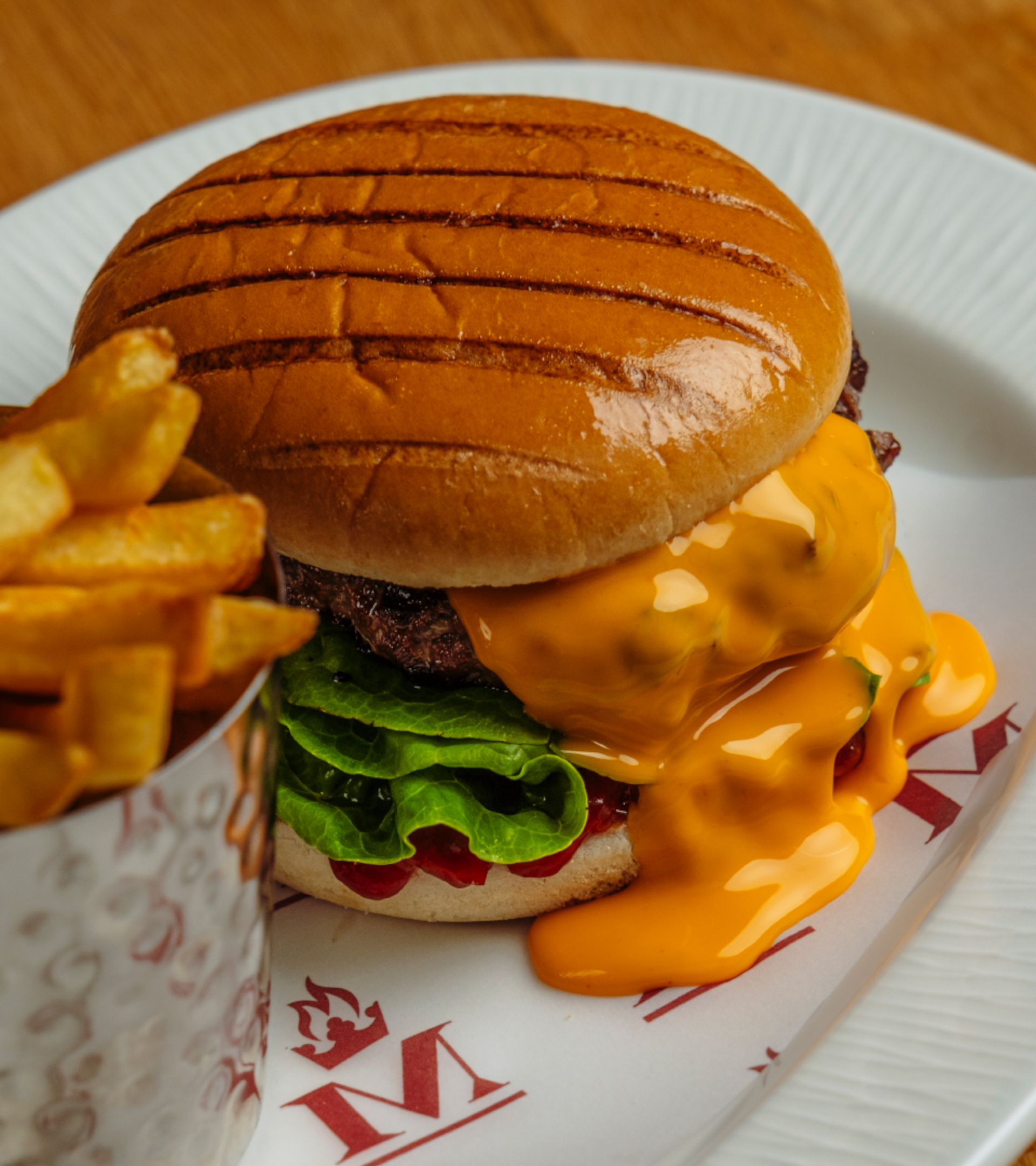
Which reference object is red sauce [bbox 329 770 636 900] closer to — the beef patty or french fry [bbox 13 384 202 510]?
the beef patty

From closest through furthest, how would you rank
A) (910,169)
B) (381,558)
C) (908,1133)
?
1. (908,1133)
2. (381,558)
3. (910,169)

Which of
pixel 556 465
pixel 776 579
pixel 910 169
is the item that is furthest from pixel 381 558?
pixel 910 169

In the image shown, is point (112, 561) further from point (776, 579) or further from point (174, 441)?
point (776, 579)

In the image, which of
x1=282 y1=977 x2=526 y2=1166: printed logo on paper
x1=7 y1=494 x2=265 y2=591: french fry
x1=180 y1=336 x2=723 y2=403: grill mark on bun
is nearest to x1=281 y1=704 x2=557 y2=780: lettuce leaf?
x1=282 y1=977 x2=526 y2=1166: printed logo on paper

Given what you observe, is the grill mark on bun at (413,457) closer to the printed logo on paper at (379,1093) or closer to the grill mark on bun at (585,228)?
the grill mark on bun at (585,228)

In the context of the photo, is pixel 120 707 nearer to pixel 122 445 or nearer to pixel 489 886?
pixel 122 445

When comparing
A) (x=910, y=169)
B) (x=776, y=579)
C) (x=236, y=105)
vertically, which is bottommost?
(x=236, y=105)
